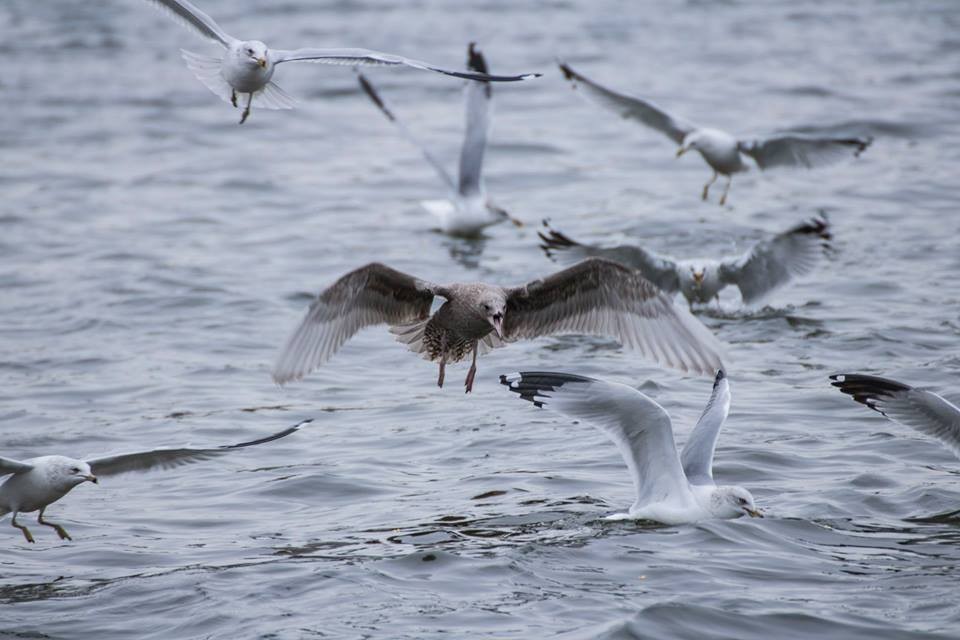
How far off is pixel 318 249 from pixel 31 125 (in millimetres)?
6521

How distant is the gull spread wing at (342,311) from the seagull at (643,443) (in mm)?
957

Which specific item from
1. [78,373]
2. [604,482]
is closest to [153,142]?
[78,373]

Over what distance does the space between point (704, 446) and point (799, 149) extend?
619 centimetres

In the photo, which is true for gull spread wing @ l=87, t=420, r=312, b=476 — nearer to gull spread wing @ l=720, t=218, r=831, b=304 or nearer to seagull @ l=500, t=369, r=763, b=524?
seagull @ l=500, t=369, r=763, b=524

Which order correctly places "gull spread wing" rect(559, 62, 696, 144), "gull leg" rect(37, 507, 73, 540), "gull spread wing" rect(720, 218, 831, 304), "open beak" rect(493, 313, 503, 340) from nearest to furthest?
"gull leg" rect(37, 507, 73, 540) < "open beak" rect(493, 313, 503, 340) < "gull spread wing" rect(720, 218, 831, 304) < "gull spread wing" rect(559, 62, 696, 144)

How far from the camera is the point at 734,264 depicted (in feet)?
36.5

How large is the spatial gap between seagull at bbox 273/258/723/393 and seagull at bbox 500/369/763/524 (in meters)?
0.54

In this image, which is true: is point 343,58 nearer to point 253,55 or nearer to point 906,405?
point 253,55

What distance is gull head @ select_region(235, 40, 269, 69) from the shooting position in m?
7.27

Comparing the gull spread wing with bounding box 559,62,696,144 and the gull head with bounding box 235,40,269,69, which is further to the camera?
the gull spread wing with bounding box 559,62,696,144

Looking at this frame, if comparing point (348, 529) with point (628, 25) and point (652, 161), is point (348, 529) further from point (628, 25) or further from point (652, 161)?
point (628, 25)

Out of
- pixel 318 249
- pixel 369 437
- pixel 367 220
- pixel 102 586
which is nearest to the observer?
pixel 102 586

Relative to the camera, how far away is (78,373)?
10.6m

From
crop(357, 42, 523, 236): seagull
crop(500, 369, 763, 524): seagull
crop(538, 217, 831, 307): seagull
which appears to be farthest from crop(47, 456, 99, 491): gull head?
crop(357, 42, 523, 236): seagull
